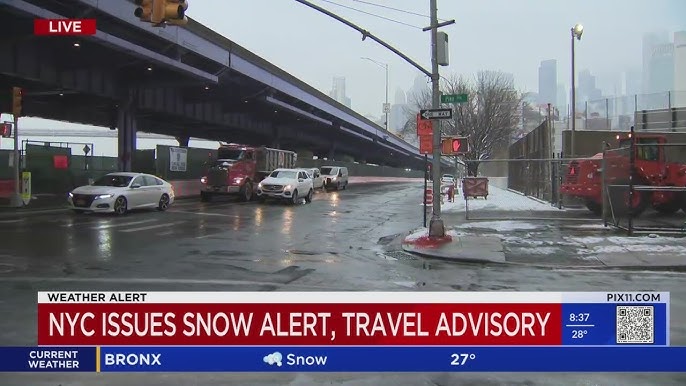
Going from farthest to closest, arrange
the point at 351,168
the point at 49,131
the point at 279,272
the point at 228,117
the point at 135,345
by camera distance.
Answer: the point at 49,131, the point at 351,168, the point at 228,117, the point at 279,272, the point at 135,345

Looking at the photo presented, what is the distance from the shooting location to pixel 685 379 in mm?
4250

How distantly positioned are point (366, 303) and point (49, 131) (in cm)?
10422

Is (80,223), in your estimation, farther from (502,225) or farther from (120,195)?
(502,225)

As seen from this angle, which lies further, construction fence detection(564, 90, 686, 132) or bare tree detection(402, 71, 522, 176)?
bare tree detection(402, 71, 522, 176)

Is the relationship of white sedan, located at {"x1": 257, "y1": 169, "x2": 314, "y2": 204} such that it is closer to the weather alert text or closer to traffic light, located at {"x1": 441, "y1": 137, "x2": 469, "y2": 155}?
traffic light, located at {"x1": 441, "y1": 137, "x2": 469, "y2": 155}

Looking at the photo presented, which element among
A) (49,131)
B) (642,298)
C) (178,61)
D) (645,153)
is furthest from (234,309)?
(49,131)

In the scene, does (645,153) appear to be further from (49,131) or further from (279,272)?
(49,131)

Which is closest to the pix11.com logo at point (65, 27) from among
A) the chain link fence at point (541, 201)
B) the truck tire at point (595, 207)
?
the chain link fence at point (541, 201)

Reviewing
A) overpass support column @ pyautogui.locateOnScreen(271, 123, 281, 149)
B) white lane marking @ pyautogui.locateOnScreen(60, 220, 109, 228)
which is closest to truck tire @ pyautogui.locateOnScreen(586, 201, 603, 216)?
white lane marking @ pyautogui.locateOnScreen(60, 220, 109, 228)

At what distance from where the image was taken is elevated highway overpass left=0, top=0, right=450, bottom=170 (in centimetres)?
2283

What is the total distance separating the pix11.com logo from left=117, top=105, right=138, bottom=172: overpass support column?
11412mm

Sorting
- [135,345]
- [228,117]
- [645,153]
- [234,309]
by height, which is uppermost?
[228,117]

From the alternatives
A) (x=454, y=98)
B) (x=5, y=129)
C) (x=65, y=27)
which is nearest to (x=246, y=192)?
(x=5, y=129)

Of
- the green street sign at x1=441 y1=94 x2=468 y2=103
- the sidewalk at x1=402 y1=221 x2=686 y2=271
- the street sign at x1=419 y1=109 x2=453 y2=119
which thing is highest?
the green street sign at x1=441 y1=94 x2=468 y2=103
